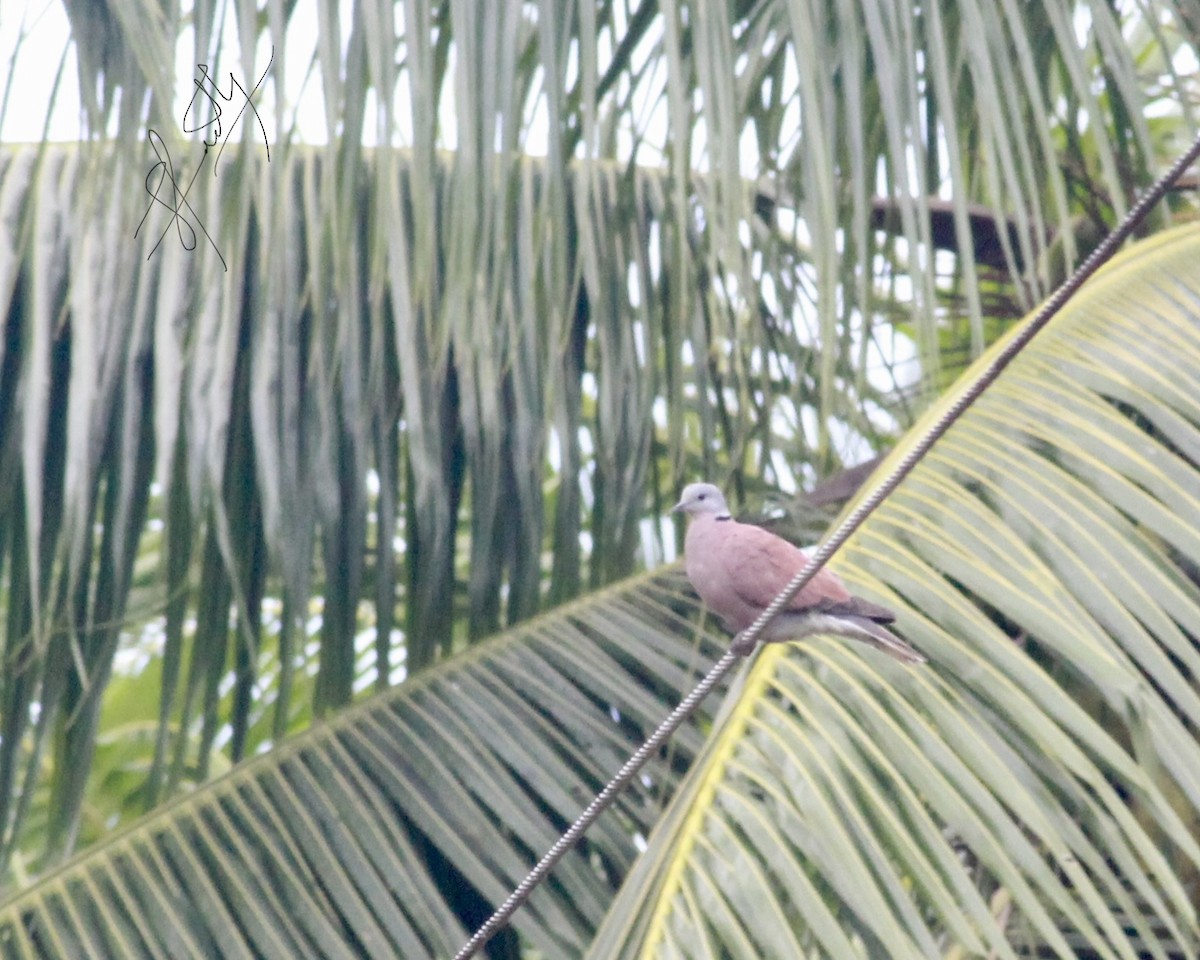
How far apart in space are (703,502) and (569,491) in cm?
27

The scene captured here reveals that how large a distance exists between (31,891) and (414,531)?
95cm

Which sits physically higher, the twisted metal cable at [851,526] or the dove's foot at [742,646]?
the twisted metal cable at [851,526]

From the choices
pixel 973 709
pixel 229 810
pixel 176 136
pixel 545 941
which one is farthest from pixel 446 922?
pixel 176 136

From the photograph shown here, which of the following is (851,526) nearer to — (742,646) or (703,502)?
(742,646)

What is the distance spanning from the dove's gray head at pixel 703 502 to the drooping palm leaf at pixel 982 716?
0.67 meters

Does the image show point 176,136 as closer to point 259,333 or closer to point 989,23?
point 259,333

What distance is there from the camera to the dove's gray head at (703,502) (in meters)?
3.09

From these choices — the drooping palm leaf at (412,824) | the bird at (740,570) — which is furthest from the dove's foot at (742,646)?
the drooping palm leaf at (412,824)

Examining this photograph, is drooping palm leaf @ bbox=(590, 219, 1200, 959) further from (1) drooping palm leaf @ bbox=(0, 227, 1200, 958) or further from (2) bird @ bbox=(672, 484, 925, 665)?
(2) bird @ bbox=(672, 484, 925, 665)

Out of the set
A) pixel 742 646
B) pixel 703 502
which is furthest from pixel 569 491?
pixel 742 646

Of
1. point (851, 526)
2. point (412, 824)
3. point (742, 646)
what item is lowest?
point (412, 824)

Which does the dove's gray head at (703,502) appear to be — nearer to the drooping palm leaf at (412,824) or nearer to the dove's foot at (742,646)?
the drooping palm leaf at (412,824)

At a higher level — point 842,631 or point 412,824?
point 842,631

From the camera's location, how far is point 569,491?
10.2 feet
